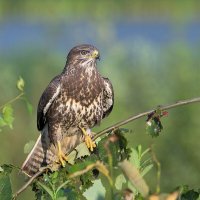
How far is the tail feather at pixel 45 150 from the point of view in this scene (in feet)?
17.6

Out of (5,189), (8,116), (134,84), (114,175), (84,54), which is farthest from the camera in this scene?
(134,84)

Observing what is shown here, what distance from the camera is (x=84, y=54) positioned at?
5.79 meters

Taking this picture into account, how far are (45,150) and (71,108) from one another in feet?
1.26

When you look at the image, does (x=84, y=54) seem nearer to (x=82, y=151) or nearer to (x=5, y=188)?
(x=82, y=151)

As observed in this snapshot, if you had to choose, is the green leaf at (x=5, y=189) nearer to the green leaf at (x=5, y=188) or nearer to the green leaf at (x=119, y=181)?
the green leaf at (x=5, y=188)

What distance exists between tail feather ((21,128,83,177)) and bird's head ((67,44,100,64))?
1.74 ft

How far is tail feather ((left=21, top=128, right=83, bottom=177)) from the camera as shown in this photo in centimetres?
536

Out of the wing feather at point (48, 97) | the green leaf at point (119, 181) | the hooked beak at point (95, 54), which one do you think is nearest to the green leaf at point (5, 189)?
the green leaf at point (119, 181)

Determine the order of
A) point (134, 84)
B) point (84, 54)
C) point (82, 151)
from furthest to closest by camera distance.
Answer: point (134, 84)
point (84, 54)
point (82, 151)

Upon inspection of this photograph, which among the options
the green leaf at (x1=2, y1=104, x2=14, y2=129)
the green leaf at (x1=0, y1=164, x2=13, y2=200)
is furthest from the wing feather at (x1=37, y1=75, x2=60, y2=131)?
the green leaf at (x1=0, y1=164, x2=13, y2=200)

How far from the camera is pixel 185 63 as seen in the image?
11188 mm

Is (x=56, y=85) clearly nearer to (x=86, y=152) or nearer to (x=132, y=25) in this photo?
(x=86, y=152)

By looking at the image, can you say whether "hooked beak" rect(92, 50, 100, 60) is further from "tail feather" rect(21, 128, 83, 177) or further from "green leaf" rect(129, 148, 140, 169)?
"green leaf" rect(129, 148, 140, 169)

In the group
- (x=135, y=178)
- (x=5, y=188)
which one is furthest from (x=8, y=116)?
(x=135, y=178)
